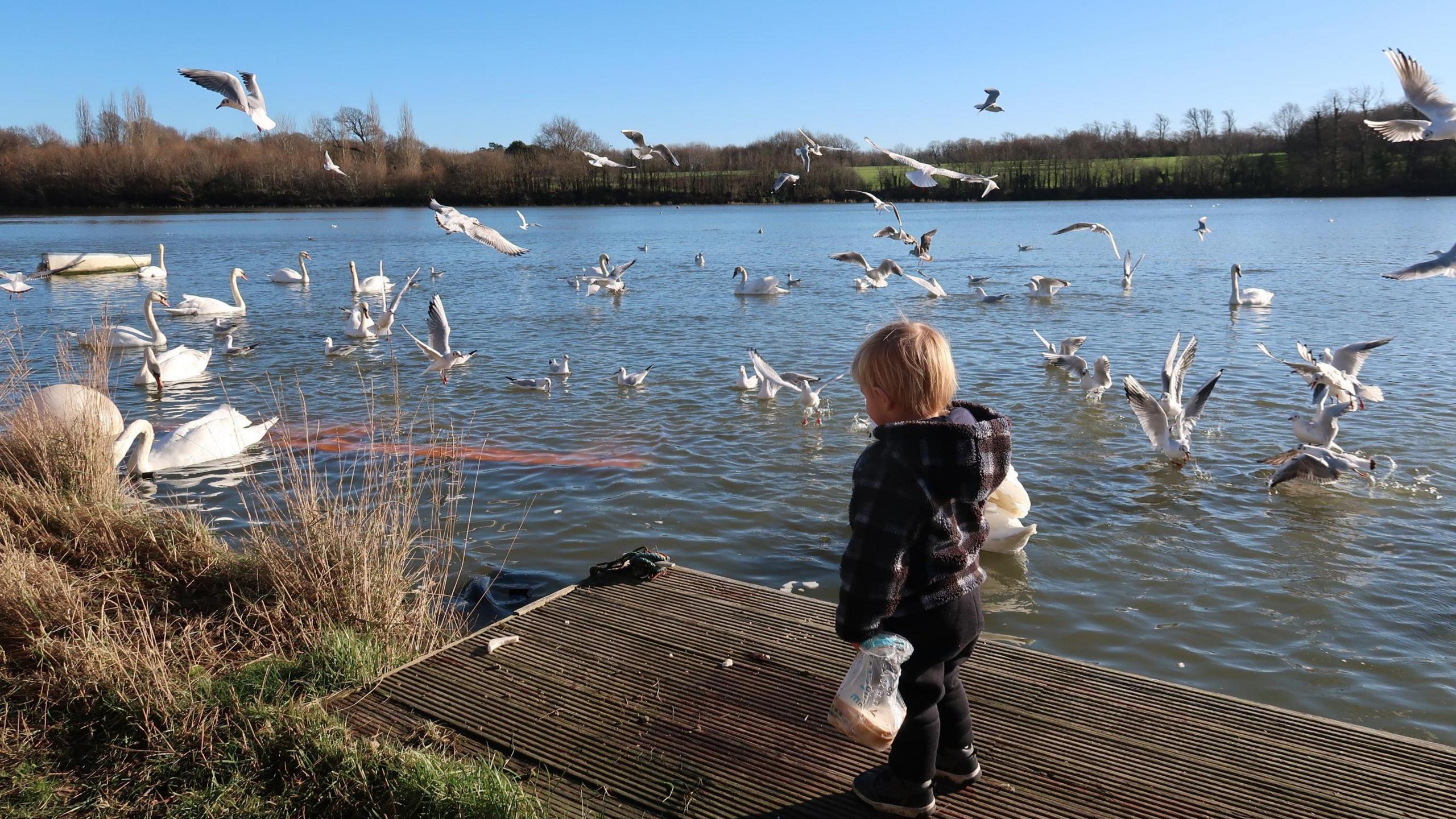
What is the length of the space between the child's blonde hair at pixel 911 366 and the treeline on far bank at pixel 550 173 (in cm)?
5700

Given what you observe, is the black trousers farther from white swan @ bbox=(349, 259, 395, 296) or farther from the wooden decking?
white swan @ bbox=(349, 259, 395, 296)

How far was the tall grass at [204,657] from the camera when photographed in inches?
120

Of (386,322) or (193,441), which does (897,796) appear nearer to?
(193,441)

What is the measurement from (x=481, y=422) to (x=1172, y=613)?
22.6 feet

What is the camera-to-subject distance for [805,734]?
3338 millimetres

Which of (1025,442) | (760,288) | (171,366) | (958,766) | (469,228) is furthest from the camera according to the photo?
(760,288)

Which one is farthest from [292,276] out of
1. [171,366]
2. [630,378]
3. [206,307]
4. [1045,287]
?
[1045,287]

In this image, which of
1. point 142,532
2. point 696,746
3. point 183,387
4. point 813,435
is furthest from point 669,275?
point 696,746

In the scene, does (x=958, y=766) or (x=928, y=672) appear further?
(x=958, y=766)

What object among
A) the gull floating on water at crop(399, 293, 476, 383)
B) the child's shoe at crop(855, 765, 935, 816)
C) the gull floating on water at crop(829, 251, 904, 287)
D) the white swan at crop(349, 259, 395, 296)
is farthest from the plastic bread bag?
the white swan at crop(349, 259, 395, 296)

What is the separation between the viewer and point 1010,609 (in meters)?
5.25

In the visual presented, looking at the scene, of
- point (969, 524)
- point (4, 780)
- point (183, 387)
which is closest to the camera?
point (969, 524)

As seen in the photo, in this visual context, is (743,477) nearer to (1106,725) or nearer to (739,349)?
(1106,725)

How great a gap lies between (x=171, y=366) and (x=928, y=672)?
1200 centimetres
